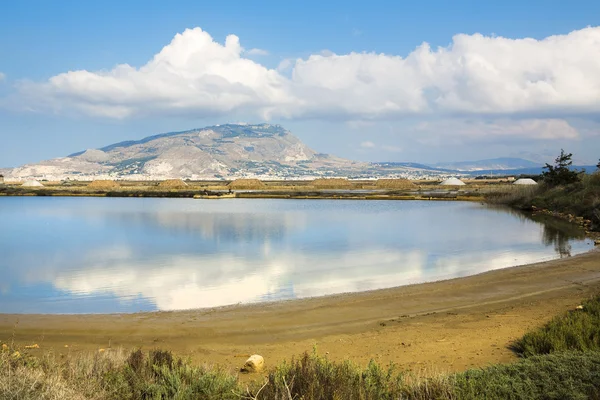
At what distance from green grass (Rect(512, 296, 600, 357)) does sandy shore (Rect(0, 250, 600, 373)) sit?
0.80 feet

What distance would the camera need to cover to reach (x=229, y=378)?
13.4 ft

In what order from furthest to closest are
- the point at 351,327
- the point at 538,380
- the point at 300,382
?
the point at 351,327 → the point at 538,380 → the point at 300,382

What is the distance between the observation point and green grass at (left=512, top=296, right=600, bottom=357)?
16.9 feet

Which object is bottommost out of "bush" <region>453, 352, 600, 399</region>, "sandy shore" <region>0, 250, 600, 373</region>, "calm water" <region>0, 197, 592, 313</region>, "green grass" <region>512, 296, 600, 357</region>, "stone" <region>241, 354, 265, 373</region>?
"calm water" <region>0, 197, 592, 313</region>

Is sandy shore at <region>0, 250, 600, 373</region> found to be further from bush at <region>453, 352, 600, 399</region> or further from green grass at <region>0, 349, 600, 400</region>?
green grass at <region>0, 349, 600, 400</region>

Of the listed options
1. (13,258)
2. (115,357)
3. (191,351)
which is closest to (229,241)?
(13,258)

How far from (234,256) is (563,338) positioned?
33.9 feet

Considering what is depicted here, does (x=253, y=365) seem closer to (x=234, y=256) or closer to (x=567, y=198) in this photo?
(x=234, y=256)

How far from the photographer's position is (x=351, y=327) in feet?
23.1

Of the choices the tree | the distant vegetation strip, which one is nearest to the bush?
the distant vegetation strip

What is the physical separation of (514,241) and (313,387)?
52.8 feet

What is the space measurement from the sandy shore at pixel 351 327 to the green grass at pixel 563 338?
0.80ft

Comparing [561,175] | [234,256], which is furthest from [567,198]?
[234,256]

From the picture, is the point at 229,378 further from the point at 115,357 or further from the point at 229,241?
the point at 229,241
